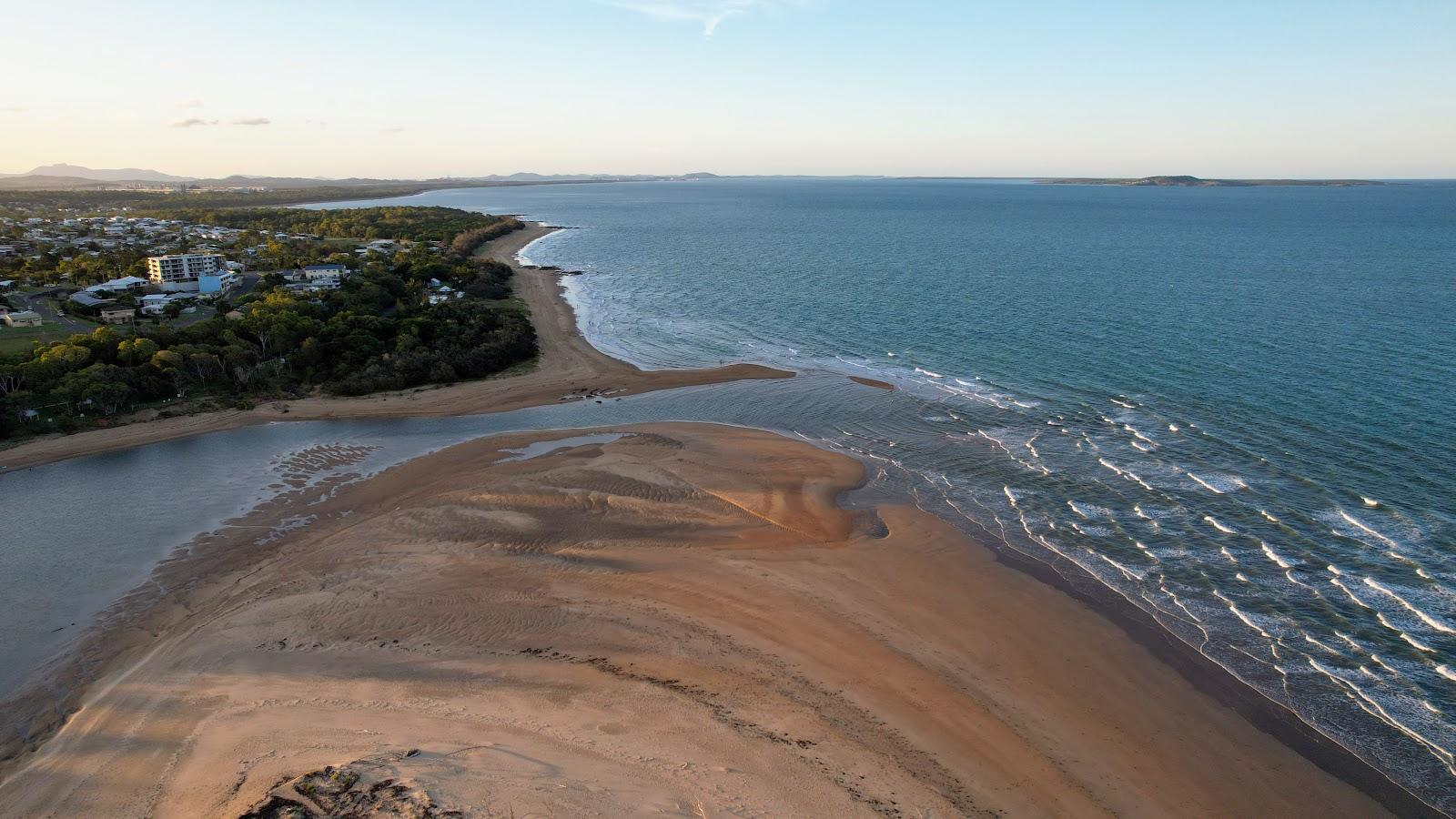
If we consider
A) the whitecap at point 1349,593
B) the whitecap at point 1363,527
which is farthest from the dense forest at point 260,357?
the whitecap at point 1363,527

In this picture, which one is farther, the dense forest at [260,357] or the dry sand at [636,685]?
the dense forest at [260,357]

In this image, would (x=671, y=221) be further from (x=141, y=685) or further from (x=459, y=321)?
(x=141, y=685)

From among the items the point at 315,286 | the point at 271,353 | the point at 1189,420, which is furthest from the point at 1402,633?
the point at 315,286

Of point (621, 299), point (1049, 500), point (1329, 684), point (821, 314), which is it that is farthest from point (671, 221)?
point (1329, 684)

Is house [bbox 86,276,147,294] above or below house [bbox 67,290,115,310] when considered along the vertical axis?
above

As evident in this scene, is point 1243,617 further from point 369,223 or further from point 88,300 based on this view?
point 369,223

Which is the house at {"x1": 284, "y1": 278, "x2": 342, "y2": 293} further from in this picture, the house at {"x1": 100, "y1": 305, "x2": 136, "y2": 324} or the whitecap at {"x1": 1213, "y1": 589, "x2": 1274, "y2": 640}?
the whitecap at {"x1": 1213, "y1": 589, "x2": 1274, "y2": 640}

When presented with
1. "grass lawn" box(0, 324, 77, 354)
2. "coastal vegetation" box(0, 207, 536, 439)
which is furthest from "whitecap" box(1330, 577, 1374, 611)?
"grass lawn" box(0, 324, 77, 354)

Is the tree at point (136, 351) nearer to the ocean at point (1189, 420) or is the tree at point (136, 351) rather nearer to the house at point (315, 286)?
the house at point (315, 286)
